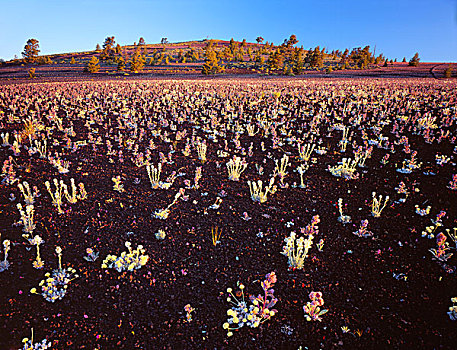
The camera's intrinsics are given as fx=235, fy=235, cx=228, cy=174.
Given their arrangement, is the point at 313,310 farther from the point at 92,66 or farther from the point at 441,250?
the point at 92,66

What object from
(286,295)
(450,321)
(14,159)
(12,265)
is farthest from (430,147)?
(14,159)

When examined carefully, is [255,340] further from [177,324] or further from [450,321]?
[450,321]

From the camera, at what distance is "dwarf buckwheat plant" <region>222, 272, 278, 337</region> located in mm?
2838

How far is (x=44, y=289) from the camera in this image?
10.5 ft

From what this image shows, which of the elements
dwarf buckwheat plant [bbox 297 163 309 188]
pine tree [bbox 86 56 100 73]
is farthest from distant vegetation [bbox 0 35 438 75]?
dwarf buckwheat plant [bbox 297 163 309 188]

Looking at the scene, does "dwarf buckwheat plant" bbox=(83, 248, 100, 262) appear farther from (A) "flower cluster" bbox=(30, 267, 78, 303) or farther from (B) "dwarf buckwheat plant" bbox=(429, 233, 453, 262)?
(B) "dwarf buckwheat plant" bbox=(429, 233, 453, 262)

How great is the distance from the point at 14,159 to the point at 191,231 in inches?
254

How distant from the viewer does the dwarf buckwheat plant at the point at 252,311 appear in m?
2.84

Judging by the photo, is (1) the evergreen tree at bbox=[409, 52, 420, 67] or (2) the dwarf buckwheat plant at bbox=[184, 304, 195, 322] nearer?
(2) the dwarf buckwheat plant at bbox=[184, 304, 195, 322]

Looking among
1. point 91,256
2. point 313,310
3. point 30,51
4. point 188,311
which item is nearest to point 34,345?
point 91,256

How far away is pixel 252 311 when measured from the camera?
2.91 meters

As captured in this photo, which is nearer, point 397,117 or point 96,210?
point 96,210

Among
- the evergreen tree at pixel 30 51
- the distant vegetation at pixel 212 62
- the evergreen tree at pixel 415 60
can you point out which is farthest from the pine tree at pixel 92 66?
the evergreen tree at pixel 415 60

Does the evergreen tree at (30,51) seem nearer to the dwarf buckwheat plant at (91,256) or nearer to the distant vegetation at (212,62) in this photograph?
the distant vegetation at (212,62)
